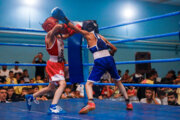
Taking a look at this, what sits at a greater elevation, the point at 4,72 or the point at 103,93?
the point at 4,72

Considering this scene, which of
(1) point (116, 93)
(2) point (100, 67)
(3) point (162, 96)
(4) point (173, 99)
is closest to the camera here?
(2) point (100, 67)

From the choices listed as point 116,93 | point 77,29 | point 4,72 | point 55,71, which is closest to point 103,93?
point 116,93

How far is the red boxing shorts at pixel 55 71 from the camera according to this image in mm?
2361

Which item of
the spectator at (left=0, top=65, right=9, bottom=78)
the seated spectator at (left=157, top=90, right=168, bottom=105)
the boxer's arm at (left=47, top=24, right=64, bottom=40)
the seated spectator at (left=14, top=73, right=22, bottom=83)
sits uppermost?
the boxer's arm at (left=47, top=24, right=64, bottom=40)

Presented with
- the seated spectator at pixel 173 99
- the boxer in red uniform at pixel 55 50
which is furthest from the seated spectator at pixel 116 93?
the boxer in red uniform at pixel 55 50

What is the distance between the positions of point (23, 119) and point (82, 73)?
128cm

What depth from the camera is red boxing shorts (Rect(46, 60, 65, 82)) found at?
7.75ft

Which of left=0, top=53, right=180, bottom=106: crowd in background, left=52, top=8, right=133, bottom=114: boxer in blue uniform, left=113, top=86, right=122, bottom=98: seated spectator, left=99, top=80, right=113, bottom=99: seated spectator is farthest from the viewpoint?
left=99, top=80, right=113, bottom=99: seated spectator

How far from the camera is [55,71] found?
2.37 metres

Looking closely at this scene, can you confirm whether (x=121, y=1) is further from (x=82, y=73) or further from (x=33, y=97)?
(x=33, y=97)

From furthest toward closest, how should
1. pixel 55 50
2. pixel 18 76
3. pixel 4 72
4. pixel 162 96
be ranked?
1. pixel 4 72
2. pixel 18 76
3. pixel 162 96
4. pixel 55 50

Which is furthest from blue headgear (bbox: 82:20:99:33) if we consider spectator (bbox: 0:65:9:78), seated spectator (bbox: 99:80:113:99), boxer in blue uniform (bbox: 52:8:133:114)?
spectator (bbox: 0:65:9:78)

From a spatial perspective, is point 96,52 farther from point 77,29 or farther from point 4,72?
point 4,72

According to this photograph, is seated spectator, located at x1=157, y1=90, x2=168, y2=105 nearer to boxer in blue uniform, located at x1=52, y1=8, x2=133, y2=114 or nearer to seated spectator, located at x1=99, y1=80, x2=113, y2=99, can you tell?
seated spectator, located at x1=99, y1=80, x2=113, y2=99
